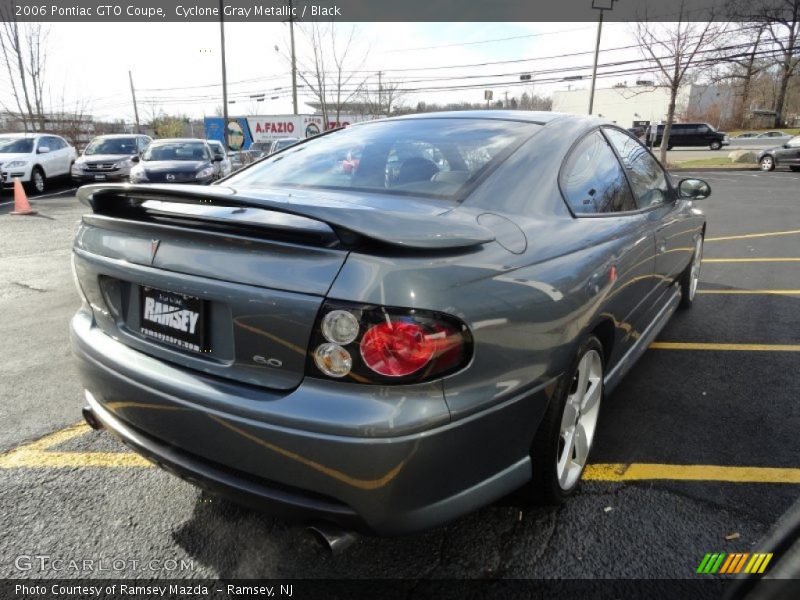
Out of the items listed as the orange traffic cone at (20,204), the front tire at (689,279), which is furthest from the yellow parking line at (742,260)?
the orange traffic cone at (20,204)

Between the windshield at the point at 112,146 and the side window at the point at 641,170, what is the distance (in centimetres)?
1639

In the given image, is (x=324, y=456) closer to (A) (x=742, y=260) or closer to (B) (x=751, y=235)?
(A) (x=742, y=260)

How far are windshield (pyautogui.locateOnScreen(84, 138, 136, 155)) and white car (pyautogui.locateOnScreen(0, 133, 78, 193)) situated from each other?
91 centimetres

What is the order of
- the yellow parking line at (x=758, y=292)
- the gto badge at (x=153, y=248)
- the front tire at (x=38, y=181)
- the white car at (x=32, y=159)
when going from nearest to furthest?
the gto badge at (x=153, y=248) < the yellow parking line at (x=758, y=292) < the white car at (x=32, y=159) < the front tire at (x=38, y=181)

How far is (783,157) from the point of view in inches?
876

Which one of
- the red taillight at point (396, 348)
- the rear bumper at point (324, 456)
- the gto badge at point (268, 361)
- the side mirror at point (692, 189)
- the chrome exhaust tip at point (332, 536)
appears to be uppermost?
the side mirror at point (692, 189)

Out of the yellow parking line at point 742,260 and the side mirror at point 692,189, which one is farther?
the yellow parking line at point 742,260

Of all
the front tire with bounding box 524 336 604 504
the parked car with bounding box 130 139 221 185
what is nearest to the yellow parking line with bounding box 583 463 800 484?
the front tire with bounding box 524 336 604 504

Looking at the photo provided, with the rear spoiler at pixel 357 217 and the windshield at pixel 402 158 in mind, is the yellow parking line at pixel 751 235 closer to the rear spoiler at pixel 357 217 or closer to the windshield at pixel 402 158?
the windshield at pixel 402 158

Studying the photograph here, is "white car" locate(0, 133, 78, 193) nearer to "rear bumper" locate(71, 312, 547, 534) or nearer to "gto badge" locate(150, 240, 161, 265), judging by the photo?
"gto badge" locate(150, 240, 161, 265)

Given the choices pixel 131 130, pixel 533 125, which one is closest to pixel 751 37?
pixel 533 125

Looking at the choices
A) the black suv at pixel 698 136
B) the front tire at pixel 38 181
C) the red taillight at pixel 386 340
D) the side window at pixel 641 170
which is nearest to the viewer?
the red taillight at pixel 386 340

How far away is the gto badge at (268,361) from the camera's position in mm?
1570

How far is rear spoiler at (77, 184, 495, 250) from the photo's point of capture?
59.8 inches
